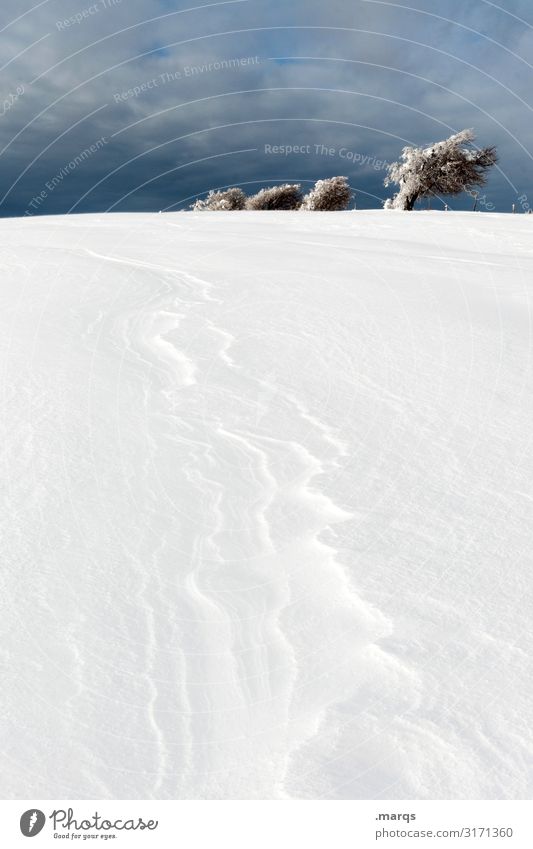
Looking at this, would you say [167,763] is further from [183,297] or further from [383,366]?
[183,297]

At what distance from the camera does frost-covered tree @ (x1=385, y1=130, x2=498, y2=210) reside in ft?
129

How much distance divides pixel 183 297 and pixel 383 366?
6.77 feet

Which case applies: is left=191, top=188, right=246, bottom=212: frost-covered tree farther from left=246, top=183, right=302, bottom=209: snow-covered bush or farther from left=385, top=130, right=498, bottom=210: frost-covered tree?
left=385, top=130, right=498, bottom=210: frost-covered tree

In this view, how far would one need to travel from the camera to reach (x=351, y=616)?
2.22m

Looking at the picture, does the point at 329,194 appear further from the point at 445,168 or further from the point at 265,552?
the point at 265,552

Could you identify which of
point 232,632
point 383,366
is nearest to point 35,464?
point 232,632

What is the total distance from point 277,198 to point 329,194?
758 cm

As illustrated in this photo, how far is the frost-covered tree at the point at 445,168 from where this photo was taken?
39.2m

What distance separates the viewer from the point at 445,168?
128 feet

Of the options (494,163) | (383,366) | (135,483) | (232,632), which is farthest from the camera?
(494,163)

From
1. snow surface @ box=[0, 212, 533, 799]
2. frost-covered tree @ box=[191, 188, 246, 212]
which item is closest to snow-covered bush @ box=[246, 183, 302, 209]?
frost-covered tree @ box=[191, 188, 246, 212]

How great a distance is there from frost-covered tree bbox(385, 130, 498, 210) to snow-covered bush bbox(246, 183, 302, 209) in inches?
714
